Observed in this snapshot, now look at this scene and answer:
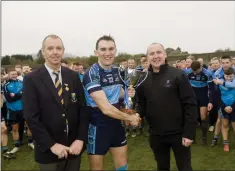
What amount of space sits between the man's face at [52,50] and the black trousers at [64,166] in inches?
41.2

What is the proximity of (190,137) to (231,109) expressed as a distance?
2.98 meters

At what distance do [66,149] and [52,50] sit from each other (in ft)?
3.34

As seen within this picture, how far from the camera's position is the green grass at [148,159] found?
5.36 metres

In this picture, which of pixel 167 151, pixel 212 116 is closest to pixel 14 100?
pixel 167 151

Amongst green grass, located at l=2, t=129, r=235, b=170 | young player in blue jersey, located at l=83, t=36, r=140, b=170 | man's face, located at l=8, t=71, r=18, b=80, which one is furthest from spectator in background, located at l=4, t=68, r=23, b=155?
young player in blue jersey, located at l=83, t=36, r=140, b=170

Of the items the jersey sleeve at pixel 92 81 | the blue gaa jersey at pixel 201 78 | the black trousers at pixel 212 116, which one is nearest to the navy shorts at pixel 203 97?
the blue gaa jersey at pixel 201 78

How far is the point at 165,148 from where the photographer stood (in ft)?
11.6

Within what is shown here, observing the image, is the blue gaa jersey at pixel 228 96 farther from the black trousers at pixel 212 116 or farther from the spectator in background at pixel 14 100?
the spectator in background at pixel 14 100

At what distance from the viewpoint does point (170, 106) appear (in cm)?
329

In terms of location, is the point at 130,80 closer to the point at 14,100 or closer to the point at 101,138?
the point at 101,138

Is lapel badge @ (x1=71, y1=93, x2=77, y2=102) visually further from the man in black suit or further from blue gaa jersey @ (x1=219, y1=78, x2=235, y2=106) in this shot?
blue gaa jersey @ (x1=219, y1=78, x2=235, y2=106)

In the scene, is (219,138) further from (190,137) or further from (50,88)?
(50,88)

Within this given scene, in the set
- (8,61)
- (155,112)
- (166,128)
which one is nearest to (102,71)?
(155,112)

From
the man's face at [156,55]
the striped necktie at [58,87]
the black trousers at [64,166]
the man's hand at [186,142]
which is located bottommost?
the black trousers at [64,166]
